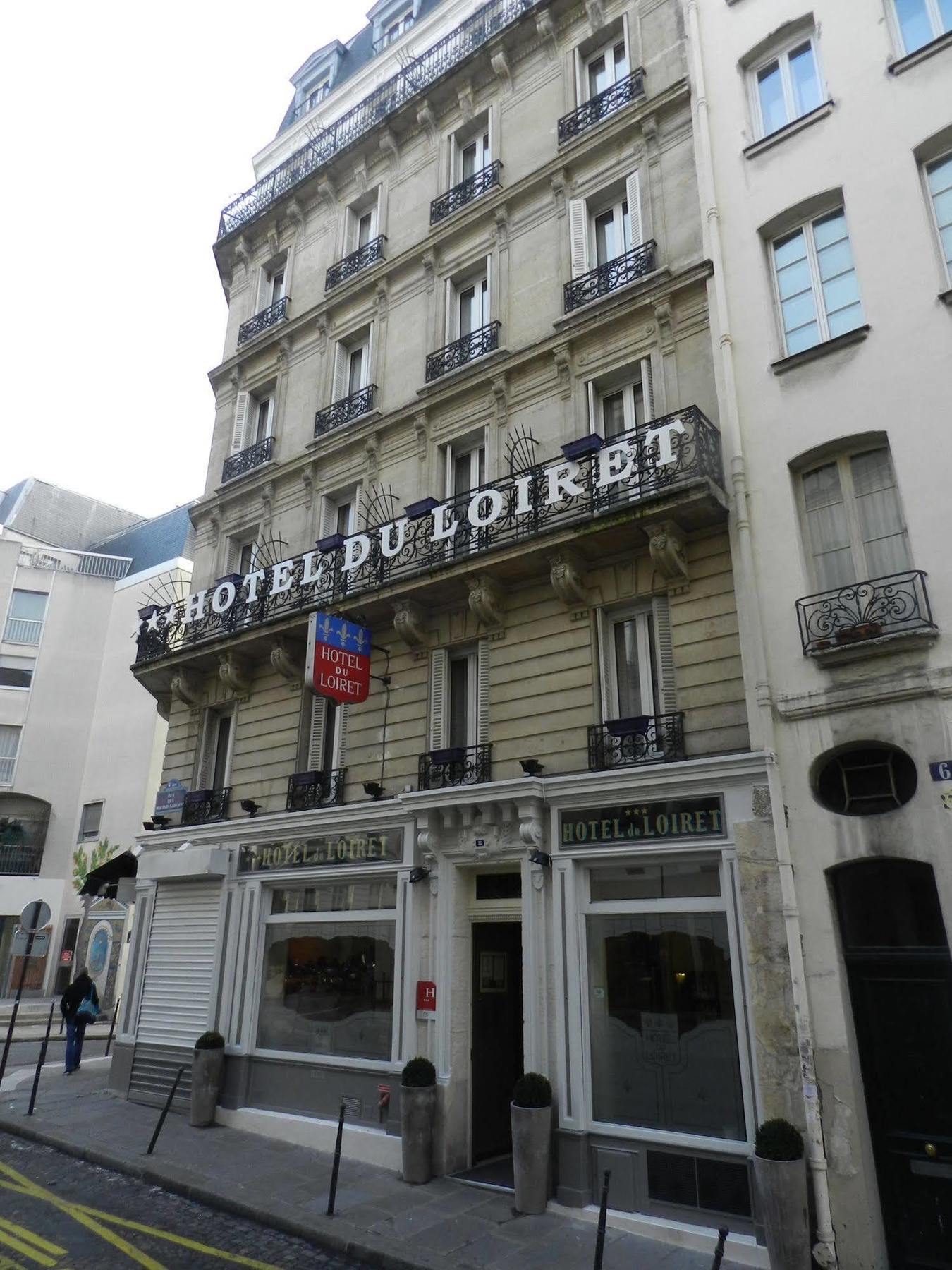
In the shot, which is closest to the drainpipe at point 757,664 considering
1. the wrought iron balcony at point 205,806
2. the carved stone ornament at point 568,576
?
the carved stone ornament at point 568,576

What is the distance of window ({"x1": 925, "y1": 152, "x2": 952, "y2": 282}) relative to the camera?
32.7 ft

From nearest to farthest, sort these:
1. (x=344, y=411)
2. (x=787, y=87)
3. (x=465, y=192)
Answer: (x=787, y=87), (x=465, y=192), (x=344, y=411)

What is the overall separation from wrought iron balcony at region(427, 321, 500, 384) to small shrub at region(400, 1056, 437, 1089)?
11038 millimetres

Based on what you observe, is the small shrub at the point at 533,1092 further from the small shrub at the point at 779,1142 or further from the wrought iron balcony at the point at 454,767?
the wrought iron balcony at the point at 454,767

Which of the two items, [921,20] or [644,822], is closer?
[644,822]

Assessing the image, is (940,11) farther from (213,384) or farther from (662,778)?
(213,384)

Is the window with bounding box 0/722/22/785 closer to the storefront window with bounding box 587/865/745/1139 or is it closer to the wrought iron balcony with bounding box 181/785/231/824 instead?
the wrought iron balcony with bounding box 181/785/231/824

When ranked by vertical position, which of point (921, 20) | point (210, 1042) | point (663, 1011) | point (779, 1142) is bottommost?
point (779, 1142)

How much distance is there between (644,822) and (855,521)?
14.2ft

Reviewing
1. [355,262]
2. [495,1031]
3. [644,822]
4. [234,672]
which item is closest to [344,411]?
[355,262]

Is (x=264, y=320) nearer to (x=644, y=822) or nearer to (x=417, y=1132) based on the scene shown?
(x=644, y=822)

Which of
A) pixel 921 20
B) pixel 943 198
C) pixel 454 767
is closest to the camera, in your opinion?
pixel 943 198

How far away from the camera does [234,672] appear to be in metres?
15.9

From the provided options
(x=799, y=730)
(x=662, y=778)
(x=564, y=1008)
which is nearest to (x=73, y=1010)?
(x=564, y=1008)
